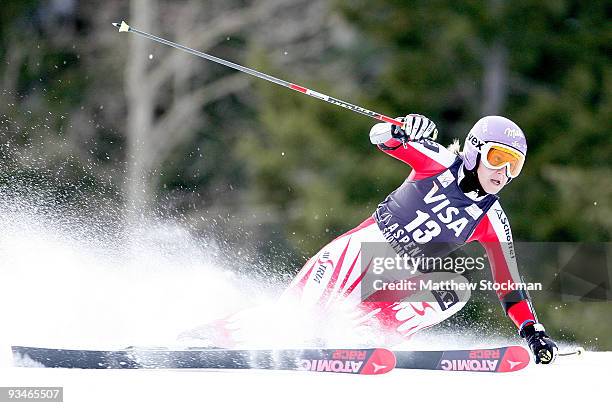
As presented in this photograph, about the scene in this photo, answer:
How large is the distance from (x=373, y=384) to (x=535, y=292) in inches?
333

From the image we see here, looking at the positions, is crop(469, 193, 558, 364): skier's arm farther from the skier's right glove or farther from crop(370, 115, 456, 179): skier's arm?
the skier's right glove

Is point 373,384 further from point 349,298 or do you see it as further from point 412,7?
point 412,7

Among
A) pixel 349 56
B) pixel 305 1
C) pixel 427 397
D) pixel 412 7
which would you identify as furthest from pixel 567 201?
pixel 427 397

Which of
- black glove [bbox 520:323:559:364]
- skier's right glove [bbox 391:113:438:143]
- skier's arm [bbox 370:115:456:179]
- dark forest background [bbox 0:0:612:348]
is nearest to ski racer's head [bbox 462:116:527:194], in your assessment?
skier's arm [bbox 370:115:456:179]

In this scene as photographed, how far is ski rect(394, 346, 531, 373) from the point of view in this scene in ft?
21.5

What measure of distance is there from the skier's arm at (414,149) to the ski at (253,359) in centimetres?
108

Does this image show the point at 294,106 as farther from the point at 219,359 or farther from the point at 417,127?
the point at 219,359

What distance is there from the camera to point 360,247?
673 centimetres

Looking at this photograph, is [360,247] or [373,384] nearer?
[373,384]

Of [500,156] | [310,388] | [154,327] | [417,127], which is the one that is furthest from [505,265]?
[154,327]

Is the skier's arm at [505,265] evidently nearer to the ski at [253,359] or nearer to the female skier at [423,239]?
the female skier at [423,239]

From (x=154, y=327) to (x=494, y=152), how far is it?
Result: 251 centimetres

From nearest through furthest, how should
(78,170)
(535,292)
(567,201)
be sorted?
(535,292)
(567,201)
(78,170)

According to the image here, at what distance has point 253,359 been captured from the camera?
628 cm
